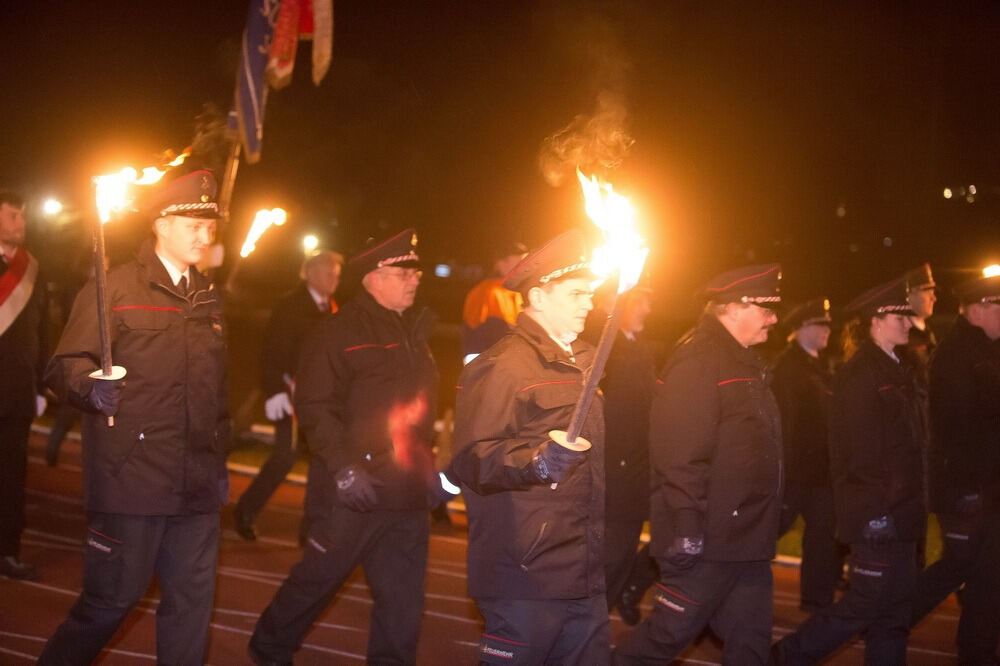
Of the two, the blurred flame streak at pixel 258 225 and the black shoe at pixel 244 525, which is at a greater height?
the blurred flame streak at pixel 258 225

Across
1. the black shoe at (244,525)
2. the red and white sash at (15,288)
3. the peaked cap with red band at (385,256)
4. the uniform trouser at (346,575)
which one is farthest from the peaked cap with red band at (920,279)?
the red and white sash at (15,288)

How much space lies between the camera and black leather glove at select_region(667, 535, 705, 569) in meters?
4.98

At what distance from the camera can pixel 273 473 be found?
895 cm

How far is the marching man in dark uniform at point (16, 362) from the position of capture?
6.91 m

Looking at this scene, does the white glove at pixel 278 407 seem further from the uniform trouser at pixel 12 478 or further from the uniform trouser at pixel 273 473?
the uniform trouser at pixel 12 478

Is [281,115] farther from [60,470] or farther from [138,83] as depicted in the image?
[60,470]

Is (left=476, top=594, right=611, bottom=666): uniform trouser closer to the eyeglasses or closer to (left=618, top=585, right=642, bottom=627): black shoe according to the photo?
the eyeglasses

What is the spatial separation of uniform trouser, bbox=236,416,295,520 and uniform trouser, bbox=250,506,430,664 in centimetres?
346

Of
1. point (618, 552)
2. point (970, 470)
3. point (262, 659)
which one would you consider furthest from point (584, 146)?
point (970, 470)

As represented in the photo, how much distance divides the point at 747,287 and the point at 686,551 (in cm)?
135

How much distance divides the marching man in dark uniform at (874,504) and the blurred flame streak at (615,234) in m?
2.24

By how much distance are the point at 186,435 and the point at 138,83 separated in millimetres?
8648

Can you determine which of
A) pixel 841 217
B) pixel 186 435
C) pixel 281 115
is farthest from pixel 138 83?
pixel 841 217

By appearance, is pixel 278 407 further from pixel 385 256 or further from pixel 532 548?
pixel 532 548
